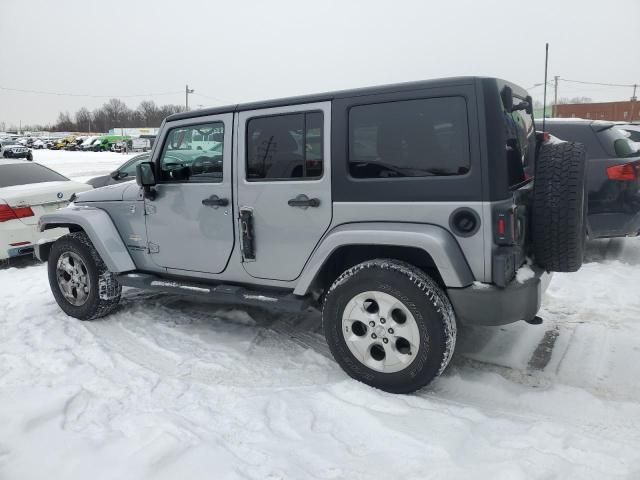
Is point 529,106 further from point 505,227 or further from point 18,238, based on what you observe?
point 18,238

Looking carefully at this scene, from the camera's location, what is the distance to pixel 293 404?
3158 millimetres

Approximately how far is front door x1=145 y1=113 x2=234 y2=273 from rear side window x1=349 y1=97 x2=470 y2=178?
1.15m

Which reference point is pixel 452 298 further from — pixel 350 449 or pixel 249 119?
pixel 249 119

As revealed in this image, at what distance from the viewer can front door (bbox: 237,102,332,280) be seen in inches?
136

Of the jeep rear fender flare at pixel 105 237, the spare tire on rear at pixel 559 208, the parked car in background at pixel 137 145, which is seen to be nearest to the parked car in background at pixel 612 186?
the spare tire on rear at pixel 559 208

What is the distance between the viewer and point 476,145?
2.89 metres

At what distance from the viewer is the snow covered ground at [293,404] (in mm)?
2537

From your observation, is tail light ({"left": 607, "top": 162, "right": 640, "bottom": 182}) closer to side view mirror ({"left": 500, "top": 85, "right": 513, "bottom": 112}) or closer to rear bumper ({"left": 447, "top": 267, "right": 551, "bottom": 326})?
side view mirror ({"left": 500, "top": 85, "right": 513, "bottom": 112})

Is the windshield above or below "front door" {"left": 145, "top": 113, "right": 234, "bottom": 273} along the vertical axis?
above

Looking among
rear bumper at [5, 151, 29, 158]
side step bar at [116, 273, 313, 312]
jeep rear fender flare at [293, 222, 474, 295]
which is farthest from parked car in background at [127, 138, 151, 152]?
jeep rear fender flare at [293, 222, 474, 295]

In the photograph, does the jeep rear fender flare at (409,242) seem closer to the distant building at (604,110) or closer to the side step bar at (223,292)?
the side step bar at (223,292)

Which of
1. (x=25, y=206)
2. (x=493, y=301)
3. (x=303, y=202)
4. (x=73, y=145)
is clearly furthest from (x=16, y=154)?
(x=493, y=301)

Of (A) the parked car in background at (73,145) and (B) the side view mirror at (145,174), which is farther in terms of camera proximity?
(A) the parked car in background at (73,145)

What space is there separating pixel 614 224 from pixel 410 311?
13.4ft
